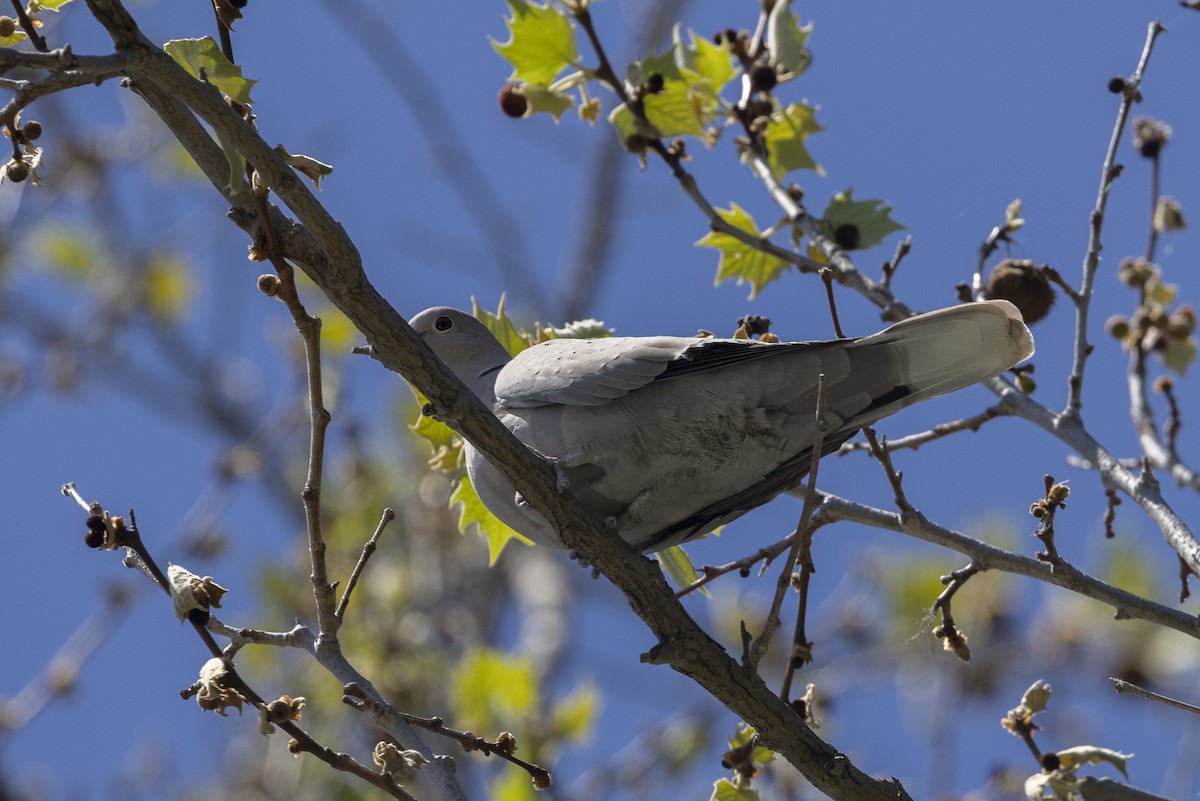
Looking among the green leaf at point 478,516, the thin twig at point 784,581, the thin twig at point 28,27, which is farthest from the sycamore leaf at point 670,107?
the thin twig at point 28,27

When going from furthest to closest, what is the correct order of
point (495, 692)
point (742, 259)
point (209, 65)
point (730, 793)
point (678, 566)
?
1. point (495, 692)
2. point (742, 259)
3. point (678, 566)
4. point (730, 793)
5. point (209, 65)

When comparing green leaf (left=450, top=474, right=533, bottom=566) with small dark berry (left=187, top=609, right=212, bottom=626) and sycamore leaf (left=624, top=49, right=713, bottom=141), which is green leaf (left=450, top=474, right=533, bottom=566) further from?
small dark berry (left=187, top=609, right=212, bottom=626)

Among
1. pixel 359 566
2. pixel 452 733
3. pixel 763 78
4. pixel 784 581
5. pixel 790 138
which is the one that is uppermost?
pixel 790 138

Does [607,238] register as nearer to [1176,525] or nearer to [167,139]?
[167,139]

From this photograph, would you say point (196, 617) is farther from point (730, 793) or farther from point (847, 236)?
point (847, 236)

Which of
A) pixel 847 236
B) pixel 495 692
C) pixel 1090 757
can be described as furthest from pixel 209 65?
pixel 495 692

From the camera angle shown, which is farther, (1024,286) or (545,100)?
(545,100)

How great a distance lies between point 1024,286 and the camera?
384 centimetres

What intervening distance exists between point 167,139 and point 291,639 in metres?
7.51

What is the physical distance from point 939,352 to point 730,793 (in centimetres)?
131

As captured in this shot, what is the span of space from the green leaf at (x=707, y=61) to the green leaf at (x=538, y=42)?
14.1 inches

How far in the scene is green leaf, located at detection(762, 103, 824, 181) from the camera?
417 cm

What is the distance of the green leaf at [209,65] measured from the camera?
244 cm

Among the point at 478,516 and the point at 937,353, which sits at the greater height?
the point at 937,353
